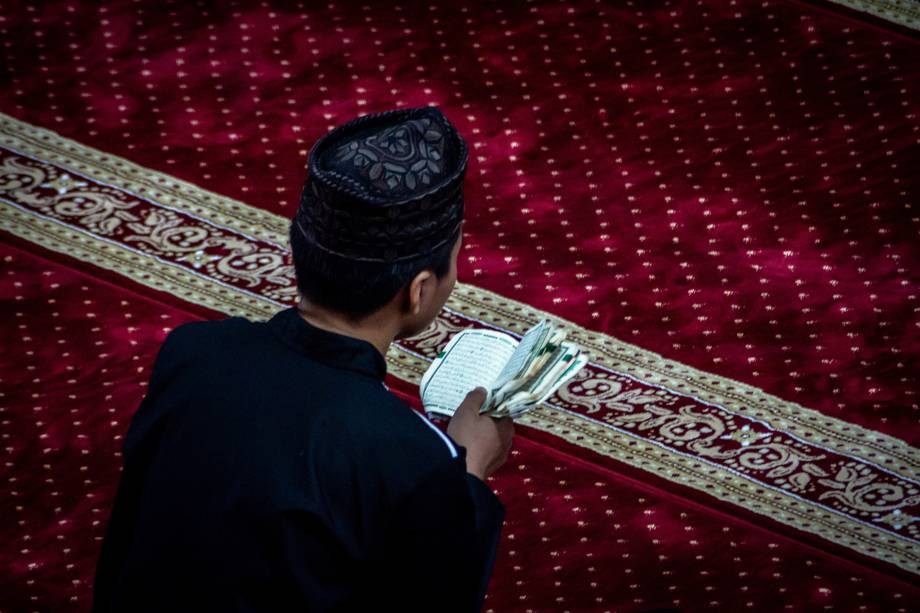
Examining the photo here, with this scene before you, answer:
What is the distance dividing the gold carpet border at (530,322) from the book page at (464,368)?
1.65 ft

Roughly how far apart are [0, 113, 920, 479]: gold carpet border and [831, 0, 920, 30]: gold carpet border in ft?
4.36

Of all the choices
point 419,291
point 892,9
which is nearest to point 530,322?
point 419,291

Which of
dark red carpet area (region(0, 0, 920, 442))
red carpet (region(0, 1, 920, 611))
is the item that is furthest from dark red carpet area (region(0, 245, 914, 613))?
dark red carpet area (region(0, 0, 920, 442))

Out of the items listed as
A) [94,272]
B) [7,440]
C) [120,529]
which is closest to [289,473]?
[120,529]

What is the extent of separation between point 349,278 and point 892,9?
234 centimetres

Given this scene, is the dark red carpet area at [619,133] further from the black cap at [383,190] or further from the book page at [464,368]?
the black cap at [383,190]

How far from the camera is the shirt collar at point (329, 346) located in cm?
112

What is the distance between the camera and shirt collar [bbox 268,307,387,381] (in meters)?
1.12

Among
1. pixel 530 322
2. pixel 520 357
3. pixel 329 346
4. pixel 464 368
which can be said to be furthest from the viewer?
pixel 530 322

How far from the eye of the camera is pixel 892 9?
2.85m

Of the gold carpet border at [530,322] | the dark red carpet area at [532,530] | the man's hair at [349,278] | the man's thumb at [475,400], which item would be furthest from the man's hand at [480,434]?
the gold carpet border at [530,322]

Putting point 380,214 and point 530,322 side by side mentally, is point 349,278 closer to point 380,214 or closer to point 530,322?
point 380,214

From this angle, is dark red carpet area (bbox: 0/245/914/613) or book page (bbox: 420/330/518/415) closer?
book page (bbox: 420/330/518/415)

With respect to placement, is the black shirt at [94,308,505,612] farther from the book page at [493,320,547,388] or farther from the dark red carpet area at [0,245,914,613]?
the dark red carpet area at [0,245,914,613]
